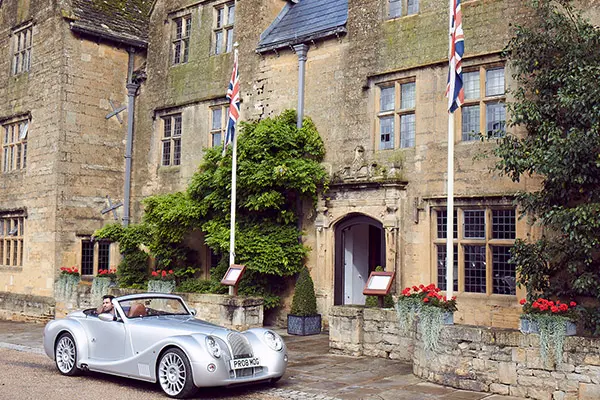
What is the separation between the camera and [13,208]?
2064 centimetres

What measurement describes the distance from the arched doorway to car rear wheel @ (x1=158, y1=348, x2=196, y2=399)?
6847 mm

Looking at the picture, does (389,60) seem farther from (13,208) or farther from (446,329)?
(13,208)

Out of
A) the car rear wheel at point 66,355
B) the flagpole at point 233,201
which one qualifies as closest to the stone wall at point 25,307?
the flagpole at point 233,201

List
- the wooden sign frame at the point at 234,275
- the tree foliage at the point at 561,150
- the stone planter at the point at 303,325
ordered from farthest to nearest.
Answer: the stone planter at the point at 303,325 → the wooden sign frame at the point at 234,275 → the tree foliage at the point at 561,150

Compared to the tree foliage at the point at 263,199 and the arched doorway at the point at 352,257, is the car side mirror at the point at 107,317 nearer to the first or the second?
the tree foliage at the point at 263,199

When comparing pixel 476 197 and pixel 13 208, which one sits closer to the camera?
pixel 476 197

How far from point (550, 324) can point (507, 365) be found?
0.84m

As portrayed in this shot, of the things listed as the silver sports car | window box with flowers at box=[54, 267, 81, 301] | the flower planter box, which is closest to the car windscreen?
the silver sports car

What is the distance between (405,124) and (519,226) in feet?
10.9

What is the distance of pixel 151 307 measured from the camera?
34.6ft

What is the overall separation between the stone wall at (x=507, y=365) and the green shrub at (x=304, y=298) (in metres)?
4.06

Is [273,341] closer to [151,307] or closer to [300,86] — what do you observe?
[151,307]

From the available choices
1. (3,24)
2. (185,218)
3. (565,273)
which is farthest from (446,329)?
(3,24)

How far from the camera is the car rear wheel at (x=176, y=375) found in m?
8.79
